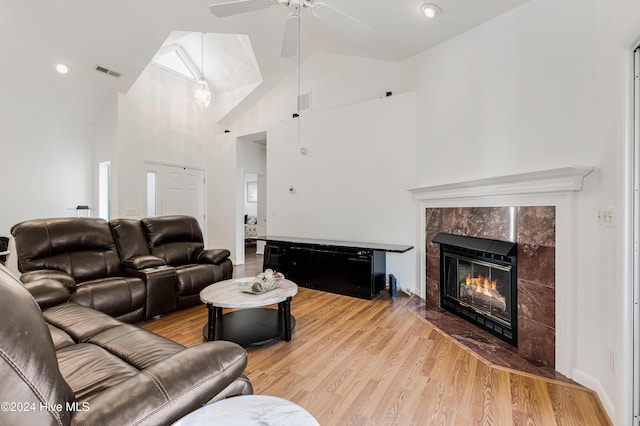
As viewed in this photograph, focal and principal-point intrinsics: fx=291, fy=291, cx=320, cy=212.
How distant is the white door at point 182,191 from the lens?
5.96m

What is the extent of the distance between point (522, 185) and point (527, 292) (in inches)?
34.7

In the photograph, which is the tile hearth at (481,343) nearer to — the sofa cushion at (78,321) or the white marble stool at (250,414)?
the white marble stool at (250,414)

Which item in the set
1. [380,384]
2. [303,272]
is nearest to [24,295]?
[380,384]

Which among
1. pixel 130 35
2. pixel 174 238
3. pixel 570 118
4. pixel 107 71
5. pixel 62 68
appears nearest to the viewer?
pixel 570 118

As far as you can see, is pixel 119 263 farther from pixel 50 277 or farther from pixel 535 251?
pixel 535 251

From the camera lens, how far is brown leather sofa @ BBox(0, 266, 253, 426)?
2.20 ft

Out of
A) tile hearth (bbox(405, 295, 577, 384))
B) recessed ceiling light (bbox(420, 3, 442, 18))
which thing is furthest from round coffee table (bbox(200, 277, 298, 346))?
recessed ceiling light (bbox(420, 3, 442, 18))

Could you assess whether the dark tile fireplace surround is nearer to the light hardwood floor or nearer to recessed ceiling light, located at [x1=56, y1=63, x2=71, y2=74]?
the light hardwood floor

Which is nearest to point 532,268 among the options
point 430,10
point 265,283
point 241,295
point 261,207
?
point 265,283

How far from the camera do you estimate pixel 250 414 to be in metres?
0.90

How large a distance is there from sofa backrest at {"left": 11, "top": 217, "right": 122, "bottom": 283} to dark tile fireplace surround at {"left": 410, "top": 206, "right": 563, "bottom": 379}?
3.66 metres

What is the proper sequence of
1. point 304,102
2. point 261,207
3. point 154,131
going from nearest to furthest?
point 304,102 < point 154,131 < point 261,207

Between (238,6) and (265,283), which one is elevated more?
(238,6)

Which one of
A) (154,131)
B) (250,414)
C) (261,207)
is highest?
(154,131)
